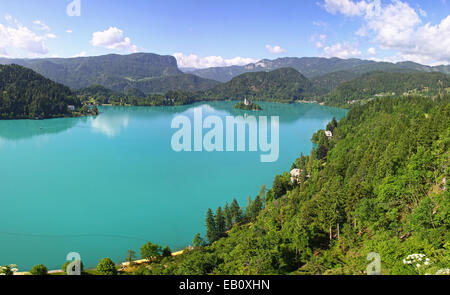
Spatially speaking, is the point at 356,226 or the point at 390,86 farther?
the point at 390,86

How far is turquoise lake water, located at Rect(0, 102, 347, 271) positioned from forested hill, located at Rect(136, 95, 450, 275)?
5.03 meters

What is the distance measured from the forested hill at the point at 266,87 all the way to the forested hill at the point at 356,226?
135m

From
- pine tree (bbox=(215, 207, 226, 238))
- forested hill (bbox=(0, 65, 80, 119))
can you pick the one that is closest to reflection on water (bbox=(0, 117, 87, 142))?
forested hill (bbox=(0, 65, 80, 119))

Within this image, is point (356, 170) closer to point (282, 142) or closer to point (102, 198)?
point (102, 198)

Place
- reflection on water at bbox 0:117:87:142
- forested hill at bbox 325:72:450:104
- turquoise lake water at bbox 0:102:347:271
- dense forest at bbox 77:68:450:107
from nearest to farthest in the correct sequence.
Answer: turquoise lake water at bbox 0:102:347:271, reflection on water at bbox 0:117:87:142, forested hill at bbox 325:72:450:104, dense forest at bbox 77:68:450:107

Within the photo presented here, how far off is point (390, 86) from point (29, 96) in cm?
13901

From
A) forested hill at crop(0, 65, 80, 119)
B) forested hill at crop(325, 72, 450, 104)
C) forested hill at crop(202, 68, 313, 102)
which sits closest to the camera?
forested hill at crop(0, 65, 80, 119)

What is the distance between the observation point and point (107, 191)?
82.9ft

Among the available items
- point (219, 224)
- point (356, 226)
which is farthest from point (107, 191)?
point (356, 226)

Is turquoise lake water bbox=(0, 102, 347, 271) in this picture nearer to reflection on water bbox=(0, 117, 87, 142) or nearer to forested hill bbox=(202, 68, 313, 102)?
reflection on water bbox=(0, 117, 87, 142)

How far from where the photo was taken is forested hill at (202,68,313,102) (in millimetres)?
159488

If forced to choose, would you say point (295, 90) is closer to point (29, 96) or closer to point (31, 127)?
point (29, 96)

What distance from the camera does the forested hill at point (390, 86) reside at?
102188 mm
